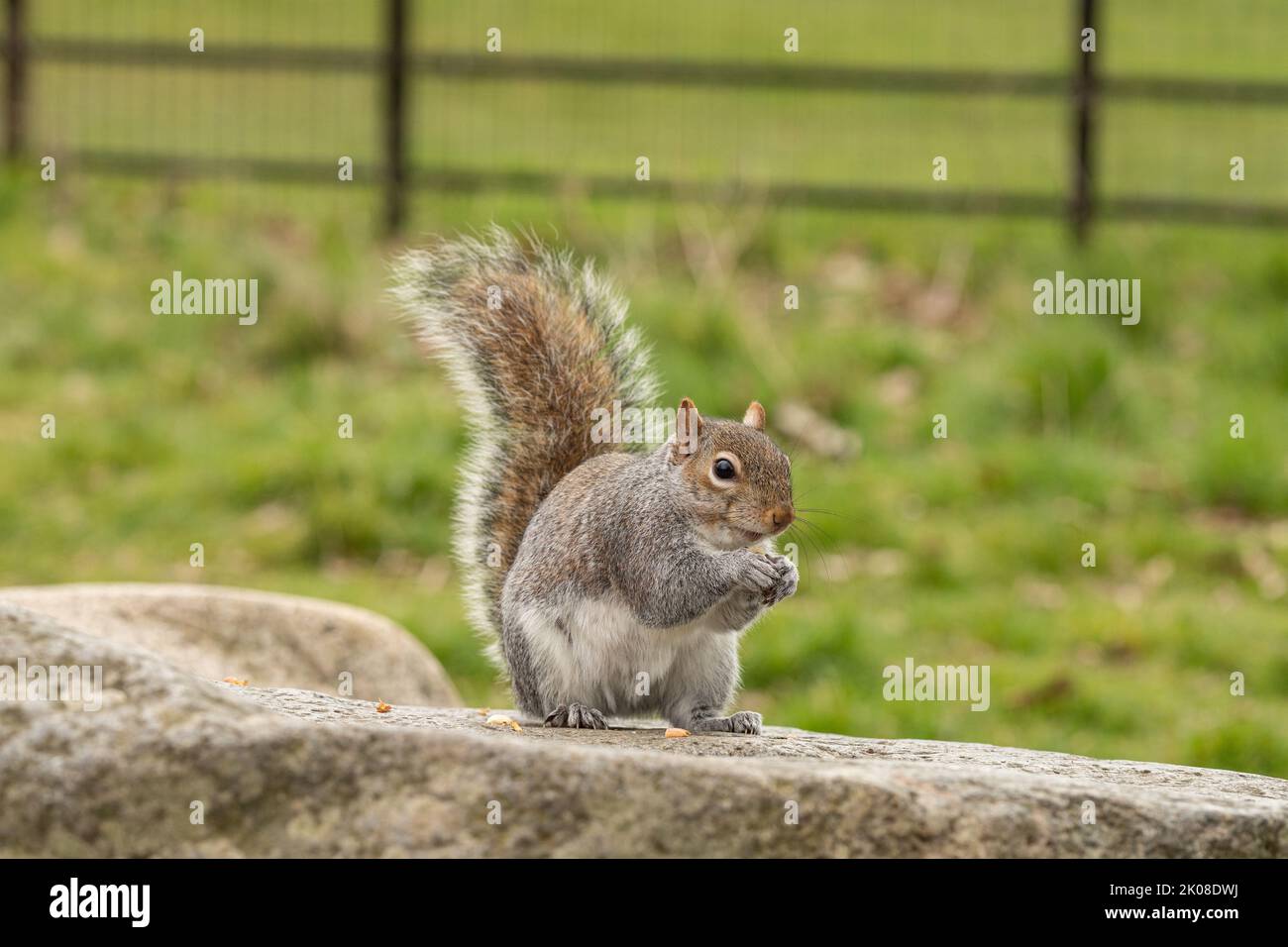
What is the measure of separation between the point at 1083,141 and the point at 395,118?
3776 mm

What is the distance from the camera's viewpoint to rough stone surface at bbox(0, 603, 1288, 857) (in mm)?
2635

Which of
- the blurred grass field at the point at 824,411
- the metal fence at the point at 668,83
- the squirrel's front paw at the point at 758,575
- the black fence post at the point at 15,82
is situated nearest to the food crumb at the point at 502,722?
the squirrel's front paw at the point at 758,575

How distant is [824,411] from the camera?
8.01m

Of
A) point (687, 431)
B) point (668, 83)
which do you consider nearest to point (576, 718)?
point (687, 431)

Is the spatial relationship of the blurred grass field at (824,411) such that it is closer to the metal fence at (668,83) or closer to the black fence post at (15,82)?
the metal fence at (668,83)

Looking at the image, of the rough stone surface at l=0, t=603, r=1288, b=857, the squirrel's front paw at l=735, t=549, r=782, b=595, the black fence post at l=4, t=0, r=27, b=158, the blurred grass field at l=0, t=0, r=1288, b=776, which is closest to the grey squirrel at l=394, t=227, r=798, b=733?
the squirrel's front paw at l=735, t=549, r=782, b=595

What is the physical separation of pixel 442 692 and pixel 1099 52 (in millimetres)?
6039

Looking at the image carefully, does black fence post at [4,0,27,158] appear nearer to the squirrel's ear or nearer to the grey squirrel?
the grey squirrel

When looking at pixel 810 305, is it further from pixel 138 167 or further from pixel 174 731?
pixel 174 731

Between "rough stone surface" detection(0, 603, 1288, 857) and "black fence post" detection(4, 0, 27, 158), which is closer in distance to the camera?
"rough stone surface" detection(0, 603, 1288, 857)

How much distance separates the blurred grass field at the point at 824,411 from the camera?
6316mm

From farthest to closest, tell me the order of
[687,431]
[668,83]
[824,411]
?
[668,83], [824,411], [687,431]

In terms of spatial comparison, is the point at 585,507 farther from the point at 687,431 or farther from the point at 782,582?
the point at 782,582

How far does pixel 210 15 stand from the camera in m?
15.4
